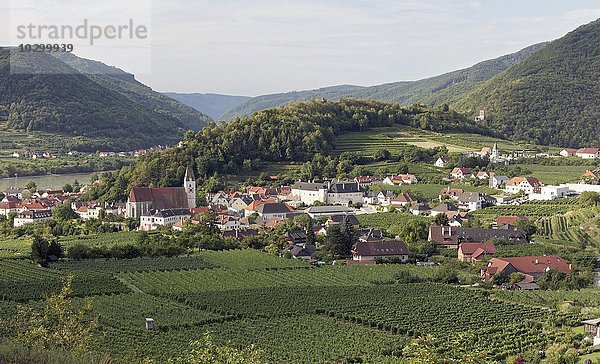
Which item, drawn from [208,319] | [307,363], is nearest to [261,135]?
[208,319]

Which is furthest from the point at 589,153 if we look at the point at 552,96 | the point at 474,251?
the point at 474,251

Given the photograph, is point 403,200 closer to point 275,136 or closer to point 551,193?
point 551,193

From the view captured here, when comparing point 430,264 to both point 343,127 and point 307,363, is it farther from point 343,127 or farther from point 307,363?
point 343,127

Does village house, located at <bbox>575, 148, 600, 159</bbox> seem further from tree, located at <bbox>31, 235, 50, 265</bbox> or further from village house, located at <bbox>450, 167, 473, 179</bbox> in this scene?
tree, located at <bbox>31, 235, 50, 265</bbox>

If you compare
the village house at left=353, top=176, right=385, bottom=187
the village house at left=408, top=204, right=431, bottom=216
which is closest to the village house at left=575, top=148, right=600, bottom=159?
the village house at left=353, top=176, right=385, bottom=187

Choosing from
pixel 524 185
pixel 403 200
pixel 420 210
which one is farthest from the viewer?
pixel 524 185

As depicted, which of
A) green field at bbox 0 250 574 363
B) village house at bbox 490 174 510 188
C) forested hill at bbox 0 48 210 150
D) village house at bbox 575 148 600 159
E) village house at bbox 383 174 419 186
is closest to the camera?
green field at bbox 0 250 574 363

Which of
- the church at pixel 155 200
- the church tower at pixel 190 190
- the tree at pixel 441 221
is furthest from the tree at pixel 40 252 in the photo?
the tree at pixel 441 221
